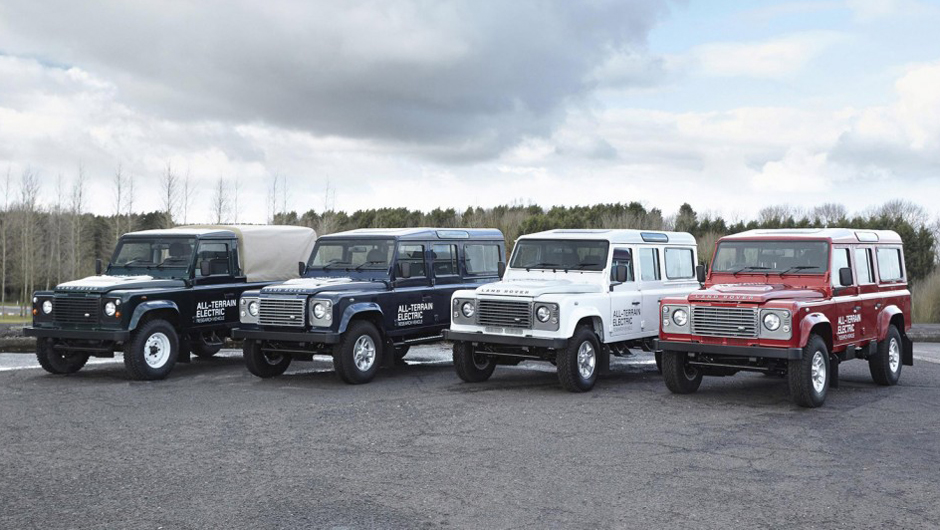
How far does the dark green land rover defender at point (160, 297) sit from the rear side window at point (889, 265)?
32.6 ft

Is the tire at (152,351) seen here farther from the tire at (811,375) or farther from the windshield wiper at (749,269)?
the tire at (811,375)

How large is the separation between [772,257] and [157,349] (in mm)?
9329

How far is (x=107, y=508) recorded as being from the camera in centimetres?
684

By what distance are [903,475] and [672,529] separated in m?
2.95

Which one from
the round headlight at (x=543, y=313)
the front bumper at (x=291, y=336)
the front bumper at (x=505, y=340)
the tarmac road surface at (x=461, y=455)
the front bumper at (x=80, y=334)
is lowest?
the tarmac road surface at (x=461, y=455)

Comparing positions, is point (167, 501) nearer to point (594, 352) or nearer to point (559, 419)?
point (559, 419)

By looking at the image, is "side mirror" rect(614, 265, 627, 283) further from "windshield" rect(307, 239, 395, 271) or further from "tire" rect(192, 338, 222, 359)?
"tire" rect(192, 338, 222, 359)

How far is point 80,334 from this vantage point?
13.6 metres

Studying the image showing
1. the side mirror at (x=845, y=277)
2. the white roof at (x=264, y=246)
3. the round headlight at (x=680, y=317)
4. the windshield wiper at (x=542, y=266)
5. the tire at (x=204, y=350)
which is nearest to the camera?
the round headlight at (x=680, y=317)

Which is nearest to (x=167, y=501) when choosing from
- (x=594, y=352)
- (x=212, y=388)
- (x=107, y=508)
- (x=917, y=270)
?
(x=107, y=508)

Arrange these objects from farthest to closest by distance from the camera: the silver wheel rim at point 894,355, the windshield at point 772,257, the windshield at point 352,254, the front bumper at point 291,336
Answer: the windshield at point 352,254 < the silver wheel rim at point 894,355 < the front bumper at point 291,336 < the windshield at point 772,257

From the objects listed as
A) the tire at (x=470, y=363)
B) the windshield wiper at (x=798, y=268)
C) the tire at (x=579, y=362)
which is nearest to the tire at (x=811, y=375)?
the windshield wiper at (x=798, y=268)

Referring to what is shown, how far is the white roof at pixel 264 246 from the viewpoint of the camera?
50.9 ft

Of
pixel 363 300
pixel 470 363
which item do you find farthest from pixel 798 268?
pixel 363 300
